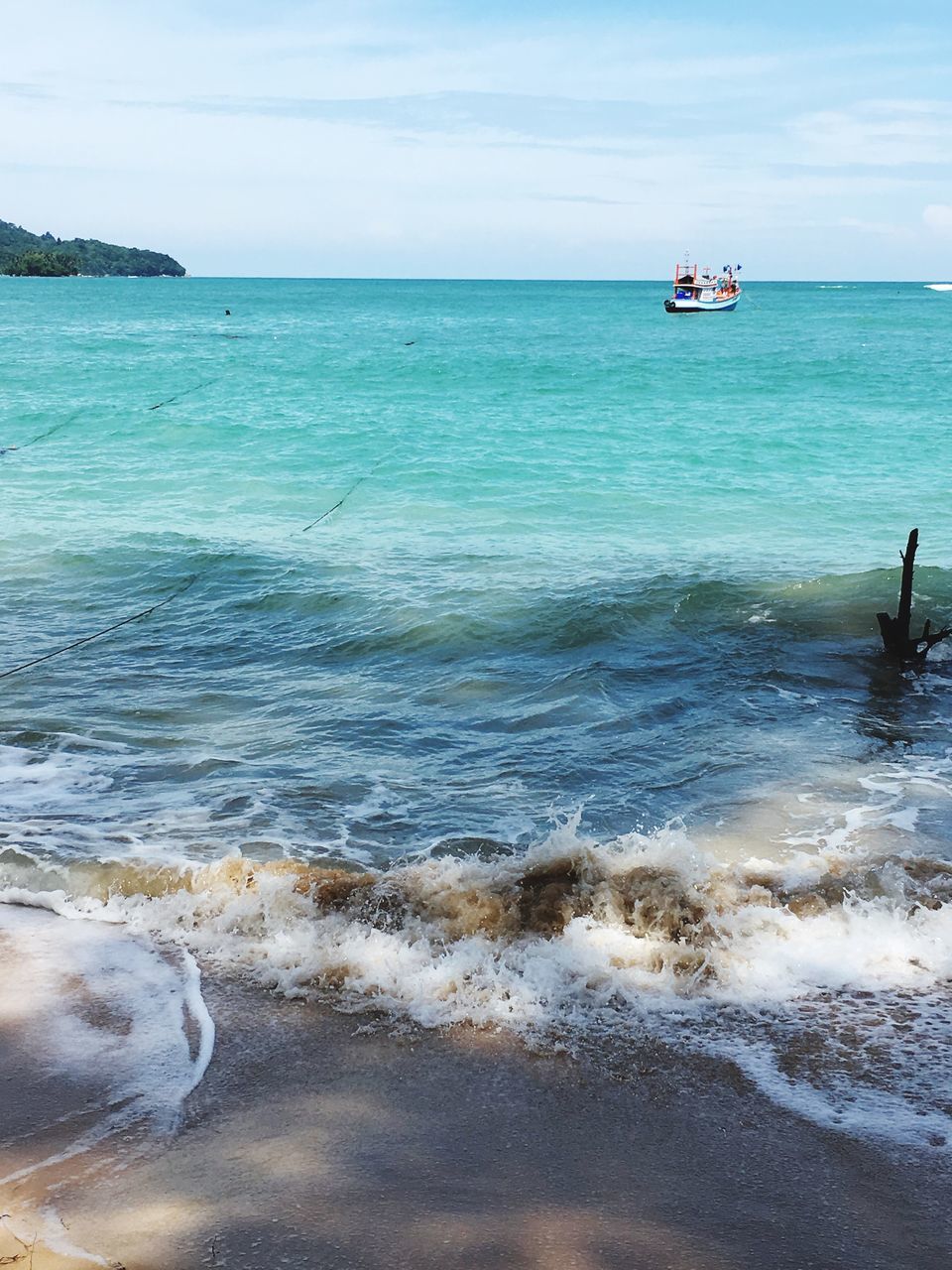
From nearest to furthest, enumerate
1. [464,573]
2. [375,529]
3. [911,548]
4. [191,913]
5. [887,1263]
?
[887,1263] < [191,913] < [911,548] < [464,573] < [375,529]

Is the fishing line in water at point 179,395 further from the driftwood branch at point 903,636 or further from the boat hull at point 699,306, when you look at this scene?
the boat hull at point 699,306

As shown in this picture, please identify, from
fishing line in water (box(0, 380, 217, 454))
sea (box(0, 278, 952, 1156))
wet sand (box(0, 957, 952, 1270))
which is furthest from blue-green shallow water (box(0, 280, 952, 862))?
wet sand (box(0, 957, 952, 1270))

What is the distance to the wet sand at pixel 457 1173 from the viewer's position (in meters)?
4.21

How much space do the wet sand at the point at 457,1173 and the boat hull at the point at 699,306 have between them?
8523 centimetres

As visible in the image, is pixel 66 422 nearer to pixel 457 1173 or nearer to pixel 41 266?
pixel 457 1173

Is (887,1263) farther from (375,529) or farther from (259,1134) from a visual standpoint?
(375,529)

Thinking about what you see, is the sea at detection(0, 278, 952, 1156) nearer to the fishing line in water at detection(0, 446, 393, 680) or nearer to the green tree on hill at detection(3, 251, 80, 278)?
the fishing line in water at detection(0, 446, 393, 680)

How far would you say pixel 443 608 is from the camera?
13523mm

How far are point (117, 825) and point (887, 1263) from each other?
5665 mm

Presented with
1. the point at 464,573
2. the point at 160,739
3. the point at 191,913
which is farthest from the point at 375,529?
the point at 191,913

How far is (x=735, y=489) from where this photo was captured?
2116 centimetres

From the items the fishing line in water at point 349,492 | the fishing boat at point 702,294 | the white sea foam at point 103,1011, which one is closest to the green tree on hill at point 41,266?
the fishing boat at point 702,294

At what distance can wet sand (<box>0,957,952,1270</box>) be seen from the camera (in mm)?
4211

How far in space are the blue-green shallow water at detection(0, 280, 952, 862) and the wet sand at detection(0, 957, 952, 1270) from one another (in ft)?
8.29
